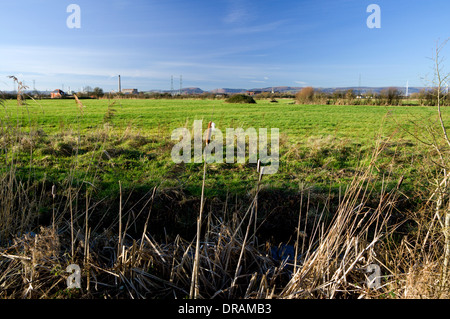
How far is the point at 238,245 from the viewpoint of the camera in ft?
12.1

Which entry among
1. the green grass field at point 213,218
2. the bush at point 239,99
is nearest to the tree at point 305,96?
the bush at point 239,99

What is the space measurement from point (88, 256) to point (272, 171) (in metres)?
4.51

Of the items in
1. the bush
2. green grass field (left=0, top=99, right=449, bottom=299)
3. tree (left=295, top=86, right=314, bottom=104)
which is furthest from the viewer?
tree (left=295, top=86, right=314, bottom=104)

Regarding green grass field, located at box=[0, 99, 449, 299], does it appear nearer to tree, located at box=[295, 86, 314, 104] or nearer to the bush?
the bush

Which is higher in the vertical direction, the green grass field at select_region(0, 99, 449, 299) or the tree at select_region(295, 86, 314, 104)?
the tree at select_region(295, 86, 314, 104)

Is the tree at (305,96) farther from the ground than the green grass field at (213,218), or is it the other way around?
the tree at (305,96)

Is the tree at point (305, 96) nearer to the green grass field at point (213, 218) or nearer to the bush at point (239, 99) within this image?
the bush at point (239, 99)

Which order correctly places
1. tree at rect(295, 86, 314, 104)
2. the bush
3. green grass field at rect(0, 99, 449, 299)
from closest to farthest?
green grass field at rect(0, 99, 449, 299) → the bush → tree at rect(295, 86, 314, 104)

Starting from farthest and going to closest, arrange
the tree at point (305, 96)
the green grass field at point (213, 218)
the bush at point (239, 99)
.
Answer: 1. the tree at point (305, 96)
2. the bush at point (239, 99)
3. the green grass field at point (213, 218)

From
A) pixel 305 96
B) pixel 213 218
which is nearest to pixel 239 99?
pixel 305 96

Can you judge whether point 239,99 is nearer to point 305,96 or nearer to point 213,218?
point 305,96

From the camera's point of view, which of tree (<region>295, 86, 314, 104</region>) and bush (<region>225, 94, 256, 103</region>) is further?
tree (<region>295, 86, 314, 104</region>)

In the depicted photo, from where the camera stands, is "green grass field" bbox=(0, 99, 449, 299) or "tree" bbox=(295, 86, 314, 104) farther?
"tree" bbox=(295, 86, 314, 104)

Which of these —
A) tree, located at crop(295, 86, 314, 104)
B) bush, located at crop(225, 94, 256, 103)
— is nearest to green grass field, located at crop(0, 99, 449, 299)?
bush, located at crop(225, 94, 256, 103)
